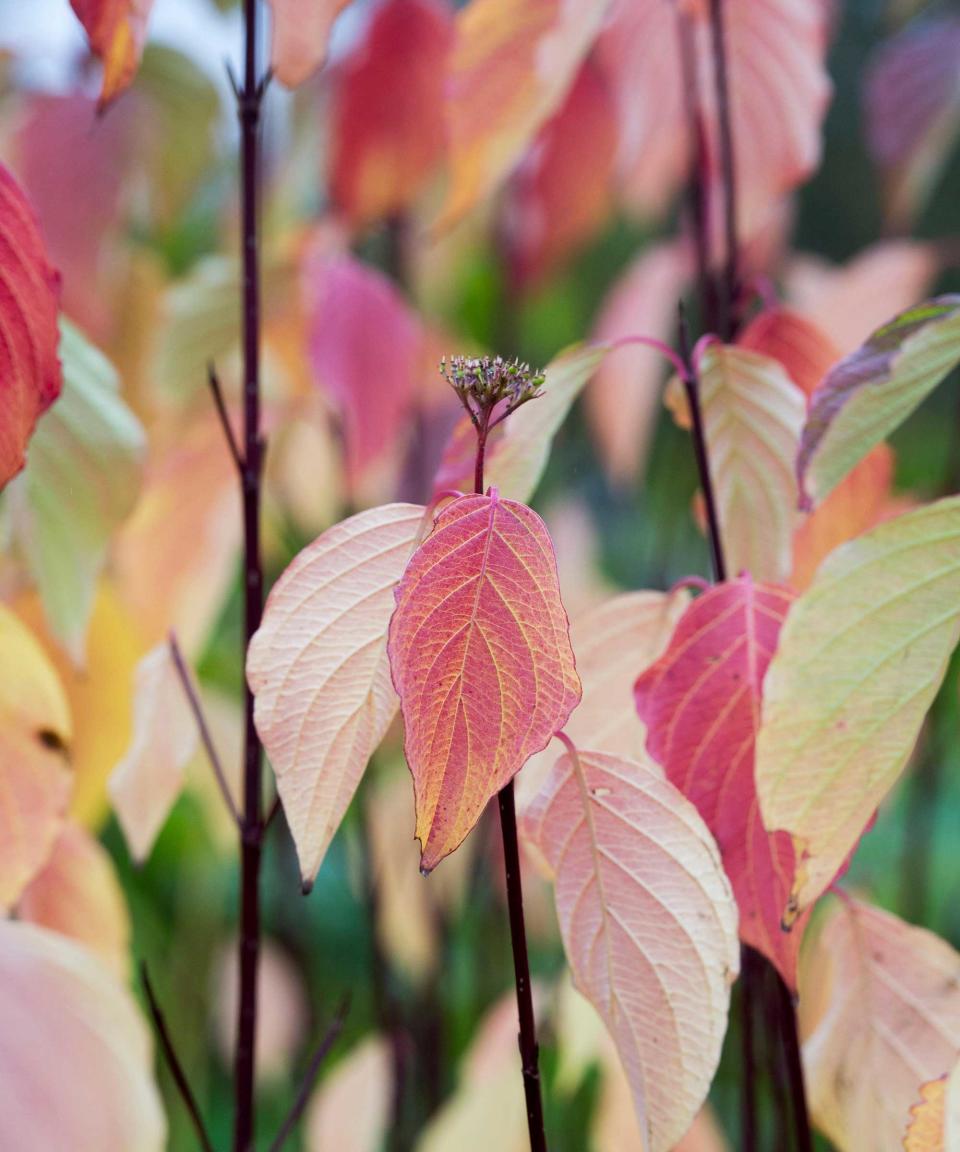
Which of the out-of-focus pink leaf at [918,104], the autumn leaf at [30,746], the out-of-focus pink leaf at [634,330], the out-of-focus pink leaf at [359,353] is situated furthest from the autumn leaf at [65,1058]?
Result: the out-of-focus pink leaf at [918,104]

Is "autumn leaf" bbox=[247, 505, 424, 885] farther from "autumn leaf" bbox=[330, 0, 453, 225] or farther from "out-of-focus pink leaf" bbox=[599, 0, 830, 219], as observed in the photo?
"autumn leaf" bbox=[330, 0, 453, 225]

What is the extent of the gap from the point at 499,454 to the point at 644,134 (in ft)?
0.77

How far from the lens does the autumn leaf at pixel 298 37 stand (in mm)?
224

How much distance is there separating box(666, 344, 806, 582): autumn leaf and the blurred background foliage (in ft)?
0.26

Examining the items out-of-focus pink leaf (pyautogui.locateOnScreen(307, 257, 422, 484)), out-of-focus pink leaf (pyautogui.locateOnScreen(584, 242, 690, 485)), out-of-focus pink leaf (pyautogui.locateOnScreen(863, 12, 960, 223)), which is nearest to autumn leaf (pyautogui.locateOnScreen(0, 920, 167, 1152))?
out-of-focus pink leaf (pyautogui.locateOnScreen(307, 257, 422, 484))

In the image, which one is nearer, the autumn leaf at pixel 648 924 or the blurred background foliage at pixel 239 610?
the autumn leaf at pixel 648 924

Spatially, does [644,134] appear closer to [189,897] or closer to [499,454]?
[499,454]

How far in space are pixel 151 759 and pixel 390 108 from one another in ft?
1.12

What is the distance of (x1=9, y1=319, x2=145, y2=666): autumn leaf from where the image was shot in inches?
11.4

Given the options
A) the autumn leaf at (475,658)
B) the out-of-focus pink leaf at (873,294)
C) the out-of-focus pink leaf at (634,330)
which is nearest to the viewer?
the autumn leaf at (475,658)

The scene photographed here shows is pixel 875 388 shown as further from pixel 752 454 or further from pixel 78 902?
pixel 78 902

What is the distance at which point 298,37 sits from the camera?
23cm

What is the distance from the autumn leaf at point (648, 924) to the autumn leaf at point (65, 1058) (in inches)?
2.9

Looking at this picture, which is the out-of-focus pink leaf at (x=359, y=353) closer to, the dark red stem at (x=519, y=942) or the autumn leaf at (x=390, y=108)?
the autumn leaf at (x=390, y=108)
